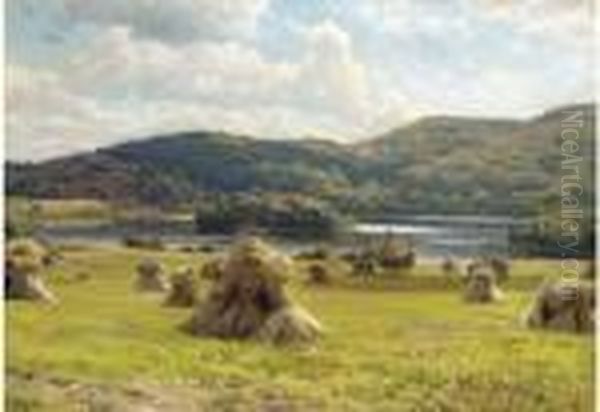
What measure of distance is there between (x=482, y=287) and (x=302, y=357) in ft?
1.46

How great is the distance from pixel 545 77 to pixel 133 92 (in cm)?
96

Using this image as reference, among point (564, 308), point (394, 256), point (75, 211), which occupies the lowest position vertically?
point (564, 308)

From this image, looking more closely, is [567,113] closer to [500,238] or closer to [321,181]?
[500,238]

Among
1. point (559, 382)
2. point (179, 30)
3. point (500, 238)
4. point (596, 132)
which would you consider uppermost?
point (179, 30)

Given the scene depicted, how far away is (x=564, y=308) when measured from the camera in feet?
9.88

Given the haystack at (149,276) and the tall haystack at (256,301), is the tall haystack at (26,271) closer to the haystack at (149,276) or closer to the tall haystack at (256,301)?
the haystack at (149,276)

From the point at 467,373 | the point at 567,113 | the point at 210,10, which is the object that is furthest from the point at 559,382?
the point at 210,10

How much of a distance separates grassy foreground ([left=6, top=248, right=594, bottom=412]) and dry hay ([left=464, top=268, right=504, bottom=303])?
0.08ft

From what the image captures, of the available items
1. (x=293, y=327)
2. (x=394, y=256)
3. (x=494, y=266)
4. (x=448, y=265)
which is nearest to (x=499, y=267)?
(x=494, y=266)

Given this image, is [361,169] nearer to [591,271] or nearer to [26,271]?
[591,271]

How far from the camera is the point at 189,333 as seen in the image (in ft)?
10.2

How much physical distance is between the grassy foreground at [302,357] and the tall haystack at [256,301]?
0.10 feet

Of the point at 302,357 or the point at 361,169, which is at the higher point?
the point at 361,169

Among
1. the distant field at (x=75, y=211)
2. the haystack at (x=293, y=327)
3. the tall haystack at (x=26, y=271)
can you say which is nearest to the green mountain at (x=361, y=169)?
the distant field at (x=75, y=211)
